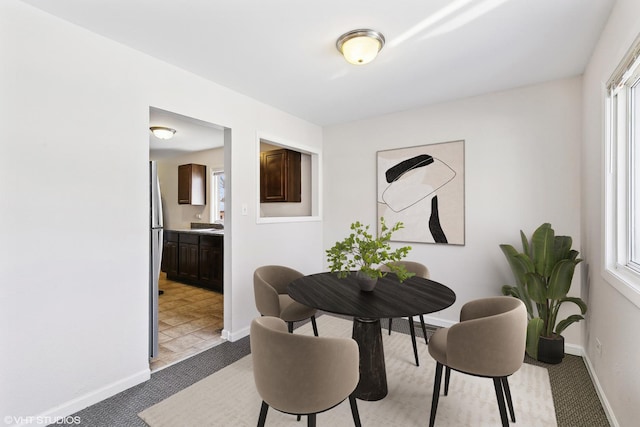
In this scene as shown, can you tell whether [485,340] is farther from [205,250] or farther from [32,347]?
[205,250]

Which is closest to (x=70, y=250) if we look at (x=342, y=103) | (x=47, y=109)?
(x=47, y=109)

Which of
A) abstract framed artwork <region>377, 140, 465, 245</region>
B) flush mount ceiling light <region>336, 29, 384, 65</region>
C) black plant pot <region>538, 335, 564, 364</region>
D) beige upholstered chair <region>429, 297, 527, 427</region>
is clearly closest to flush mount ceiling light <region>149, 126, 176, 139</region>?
abstract framed artwork <region>377, 140, 465, 245</region>

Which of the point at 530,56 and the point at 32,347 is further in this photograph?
the point at 530,56

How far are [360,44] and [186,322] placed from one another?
332 cm

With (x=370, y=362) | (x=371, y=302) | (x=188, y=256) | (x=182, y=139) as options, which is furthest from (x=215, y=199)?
(x=371, y=302)

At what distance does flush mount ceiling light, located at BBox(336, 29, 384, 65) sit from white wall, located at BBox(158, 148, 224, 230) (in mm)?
3964

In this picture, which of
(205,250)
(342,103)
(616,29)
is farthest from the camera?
(205,250)

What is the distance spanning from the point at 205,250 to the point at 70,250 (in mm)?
3005

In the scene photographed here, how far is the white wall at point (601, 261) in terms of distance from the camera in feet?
5.14

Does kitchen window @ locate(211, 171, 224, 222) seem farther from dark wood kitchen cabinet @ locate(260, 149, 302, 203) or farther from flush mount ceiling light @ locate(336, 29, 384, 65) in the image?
flush mount ceiling light @ locate(336, 29, 384, 65)

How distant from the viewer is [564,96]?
2.76 meters

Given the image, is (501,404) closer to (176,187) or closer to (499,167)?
(499,167)

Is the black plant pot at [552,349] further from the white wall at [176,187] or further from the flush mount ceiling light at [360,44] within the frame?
the white wall at [176,187]

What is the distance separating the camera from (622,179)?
1918 millimetres
